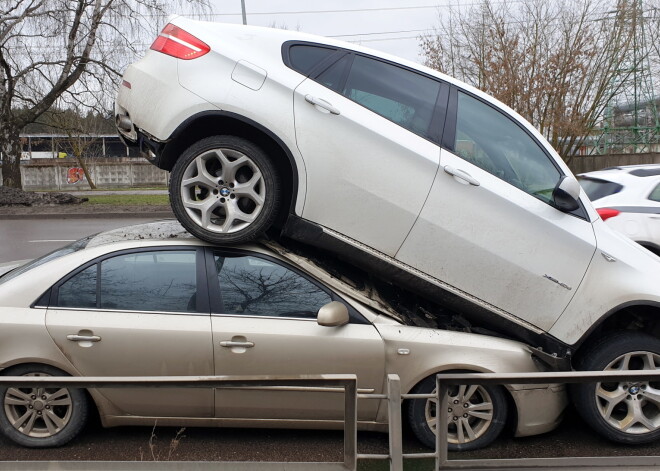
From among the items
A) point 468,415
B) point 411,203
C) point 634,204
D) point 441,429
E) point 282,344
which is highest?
point 411,203

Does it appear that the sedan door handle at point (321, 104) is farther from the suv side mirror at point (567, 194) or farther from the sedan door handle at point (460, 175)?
the suv side mirror at point (567, 194)

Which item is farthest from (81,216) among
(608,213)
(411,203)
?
(411,203)

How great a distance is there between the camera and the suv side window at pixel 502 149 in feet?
11.9

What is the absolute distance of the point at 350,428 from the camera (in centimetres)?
270

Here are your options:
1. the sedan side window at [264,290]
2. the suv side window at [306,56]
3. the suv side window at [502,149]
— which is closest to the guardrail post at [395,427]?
the sedan side window at [264,290]

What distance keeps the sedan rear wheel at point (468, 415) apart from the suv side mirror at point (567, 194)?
1166mm

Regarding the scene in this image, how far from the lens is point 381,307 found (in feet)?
11.4

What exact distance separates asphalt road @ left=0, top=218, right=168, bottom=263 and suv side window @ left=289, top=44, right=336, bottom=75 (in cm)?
856

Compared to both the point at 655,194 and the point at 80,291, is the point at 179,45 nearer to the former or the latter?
the point at 80,291

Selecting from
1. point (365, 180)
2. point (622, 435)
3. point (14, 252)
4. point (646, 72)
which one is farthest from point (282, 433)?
point (646, 72)

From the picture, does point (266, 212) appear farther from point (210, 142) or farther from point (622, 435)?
point (622, 435)

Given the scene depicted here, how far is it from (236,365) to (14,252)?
31.0 feet

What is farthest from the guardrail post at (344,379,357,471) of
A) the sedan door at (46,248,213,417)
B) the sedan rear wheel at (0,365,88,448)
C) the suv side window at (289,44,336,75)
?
the suv side window at (289,44,336,75)

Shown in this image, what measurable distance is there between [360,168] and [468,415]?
152cm
